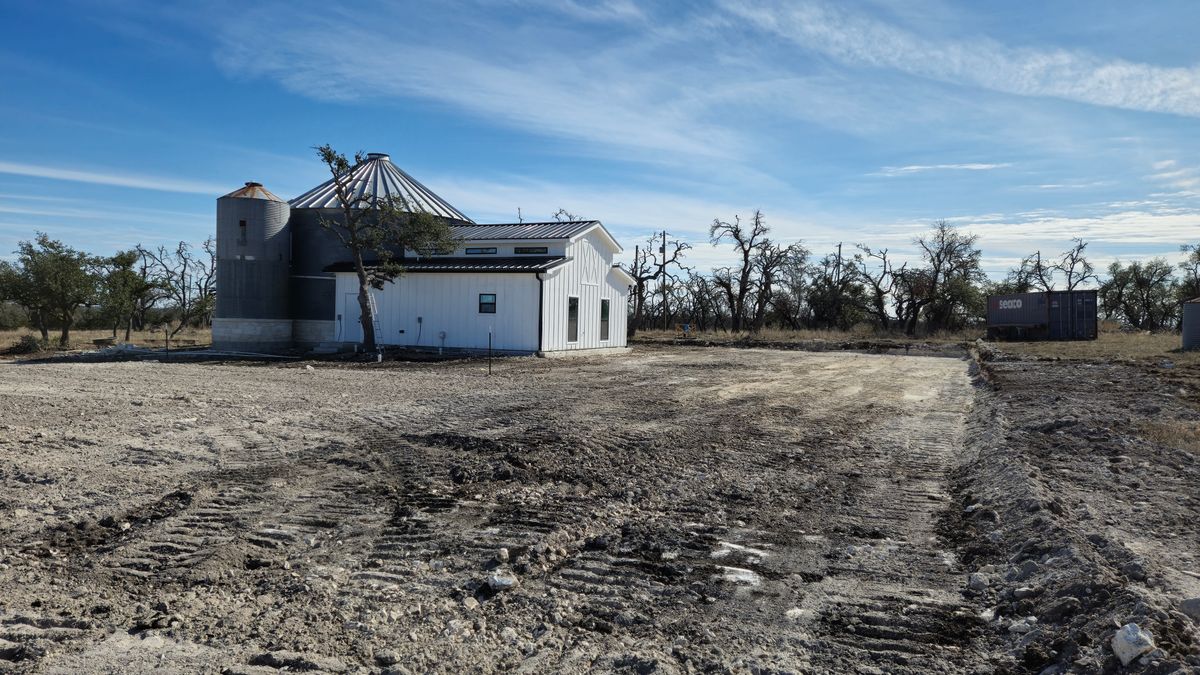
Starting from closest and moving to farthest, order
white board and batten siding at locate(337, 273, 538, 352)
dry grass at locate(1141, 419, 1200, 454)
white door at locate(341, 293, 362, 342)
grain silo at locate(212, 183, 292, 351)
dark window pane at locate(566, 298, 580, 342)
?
dry grass at locate(1141, 419, 1200, 454) < white board and batten siding at locate(337, 273, 538, 352) < dark window pane at locate(566, 298, 580, 342) < grain silo at locate(212, 183, 292, 351) < white door at locate(341, 293, 362, 342)

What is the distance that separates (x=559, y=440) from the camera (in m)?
9.47

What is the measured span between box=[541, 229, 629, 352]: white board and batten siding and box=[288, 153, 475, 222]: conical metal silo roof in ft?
20.5

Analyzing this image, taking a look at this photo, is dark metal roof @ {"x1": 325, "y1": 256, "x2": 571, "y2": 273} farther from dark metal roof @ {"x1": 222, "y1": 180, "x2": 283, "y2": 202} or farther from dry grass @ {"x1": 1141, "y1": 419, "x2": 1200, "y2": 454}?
dry grass @ {"x1": 1141, "y1": 419, "x2": 1200, "y2": 454}

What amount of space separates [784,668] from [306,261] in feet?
96.5

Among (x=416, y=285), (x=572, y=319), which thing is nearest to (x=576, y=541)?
(x=572, y=319)

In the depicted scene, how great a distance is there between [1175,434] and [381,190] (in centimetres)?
2751

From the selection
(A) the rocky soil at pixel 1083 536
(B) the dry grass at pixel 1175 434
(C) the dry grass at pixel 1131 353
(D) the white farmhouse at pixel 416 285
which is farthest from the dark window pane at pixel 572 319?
(B) the dry grass at pixel 1175 434

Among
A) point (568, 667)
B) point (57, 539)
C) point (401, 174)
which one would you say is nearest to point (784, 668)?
point (568, 667)

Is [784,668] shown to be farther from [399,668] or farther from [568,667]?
[399,668]

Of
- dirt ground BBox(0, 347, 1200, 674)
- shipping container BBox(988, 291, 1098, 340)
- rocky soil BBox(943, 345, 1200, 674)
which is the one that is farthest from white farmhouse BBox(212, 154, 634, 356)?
shipping container BBox(988, 291, 1098, 340)

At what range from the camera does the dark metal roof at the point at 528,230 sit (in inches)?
1143

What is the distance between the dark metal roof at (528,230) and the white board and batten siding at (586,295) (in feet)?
1.41

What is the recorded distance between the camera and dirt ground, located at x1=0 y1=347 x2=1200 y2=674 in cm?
396

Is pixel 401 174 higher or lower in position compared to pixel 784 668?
higher
